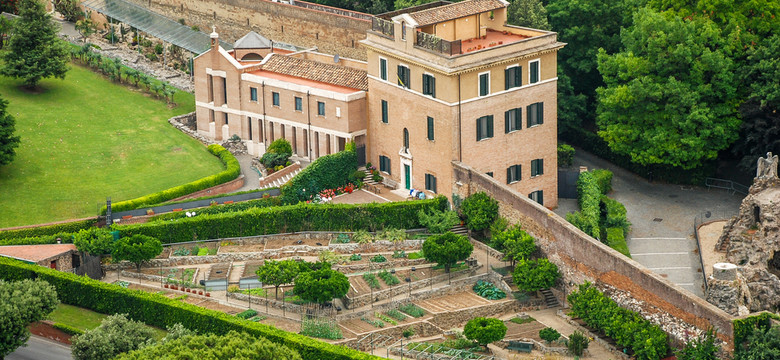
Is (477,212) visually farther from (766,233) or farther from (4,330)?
(4,330)

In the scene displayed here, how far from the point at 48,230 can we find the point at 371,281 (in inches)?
836

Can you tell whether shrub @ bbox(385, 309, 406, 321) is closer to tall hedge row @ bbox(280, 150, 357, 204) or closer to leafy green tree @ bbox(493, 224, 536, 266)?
leafy green tree @ bbox(493, 224, 536, 266)

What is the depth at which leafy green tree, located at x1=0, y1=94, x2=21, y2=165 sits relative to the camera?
→ 311 ft

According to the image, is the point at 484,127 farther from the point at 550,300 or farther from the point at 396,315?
the point at 396,315

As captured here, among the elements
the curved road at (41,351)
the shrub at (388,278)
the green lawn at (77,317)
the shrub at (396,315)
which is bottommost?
the curved road at (41,351)

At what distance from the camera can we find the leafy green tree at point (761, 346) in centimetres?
Answer: 7131

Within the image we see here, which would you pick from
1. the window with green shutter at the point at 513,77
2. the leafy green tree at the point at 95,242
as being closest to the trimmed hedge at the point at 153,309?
the leafy green tree at the point at 95,242

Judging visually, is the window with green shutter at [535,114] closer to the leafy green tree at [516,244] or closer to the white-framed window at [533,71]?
the white-framed window at [533,71]

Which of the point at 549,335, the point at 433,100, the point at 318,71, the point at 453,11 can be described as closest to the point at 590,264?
the point at 549,335

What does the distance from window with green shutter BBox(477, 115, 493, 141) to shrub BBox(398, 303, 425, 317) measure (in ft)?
44.8

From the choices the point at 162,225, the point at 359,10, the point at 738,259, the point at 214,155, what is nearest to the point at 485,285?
the point at 738,259

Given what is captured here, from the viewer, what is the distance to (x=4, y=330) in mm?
73000

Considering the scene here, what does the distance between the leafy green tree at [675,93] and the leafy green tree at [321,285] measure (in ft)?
86.9

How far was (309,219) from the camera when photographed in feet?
294
